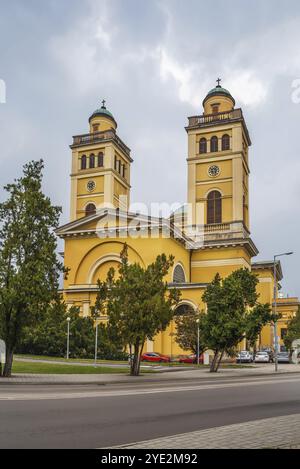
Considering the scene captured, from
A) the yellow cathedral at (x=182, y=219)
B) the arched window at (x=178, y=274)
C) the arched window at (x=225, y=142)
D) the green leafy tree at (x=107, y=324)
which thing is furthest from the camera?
the arched window at (x=225, y=142)

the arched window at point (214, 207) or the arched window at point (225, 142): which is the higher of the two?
the arched window at point (225, 142)

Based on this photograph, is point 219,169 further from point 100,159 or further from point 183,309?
point 183,309

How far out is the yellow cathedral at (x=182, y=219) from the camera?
53312 mm

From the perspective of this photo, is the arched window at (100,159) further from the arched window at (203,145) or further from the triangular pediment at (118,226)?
the triangular pediment at (118,226)

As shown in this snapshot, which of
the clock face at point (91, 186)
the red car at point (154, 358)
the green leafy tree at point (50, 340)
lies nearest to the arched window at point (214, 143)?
the clock face at point (91, 186)

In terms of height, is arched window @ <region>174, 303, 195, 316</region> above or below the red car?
above

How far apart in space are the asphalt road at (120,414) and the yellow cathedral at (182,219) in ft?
103

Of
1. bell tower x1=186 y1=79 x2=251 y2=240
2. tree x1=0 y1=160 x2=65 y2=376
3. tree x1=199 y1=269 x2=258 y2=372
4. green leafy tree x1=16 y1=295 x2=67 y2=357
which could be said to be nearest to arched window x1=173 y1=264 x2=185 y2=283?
bell tower x1=186 y1=79 x2=251 y2=240

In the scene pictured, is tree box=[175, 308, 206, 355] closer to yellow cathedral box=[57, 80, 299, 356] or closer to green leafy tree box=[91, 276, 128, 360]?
yellow cathedral box=[57, 80, 299, 356]

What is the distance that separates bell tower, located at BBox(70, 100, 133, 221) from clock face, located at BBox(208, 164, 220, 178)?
40.2ft

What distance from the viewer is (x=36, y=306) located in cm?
2462

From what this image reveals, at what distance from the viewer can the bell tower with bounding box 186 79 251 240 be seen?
61000mm
